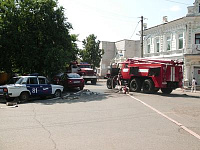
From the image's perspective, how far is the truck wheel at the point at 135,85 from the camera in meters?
18.2

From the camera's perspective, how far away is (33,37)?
1688 cm

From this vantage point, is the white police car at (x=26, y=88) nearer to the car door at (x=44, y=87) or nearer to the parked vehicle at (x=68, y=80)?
the car door at (x=44, y=87)

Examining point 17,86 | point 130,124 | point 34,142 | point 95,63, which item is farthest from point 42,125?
point 95,63

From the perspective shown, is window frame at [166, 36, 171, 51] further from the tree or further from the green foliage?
the tree

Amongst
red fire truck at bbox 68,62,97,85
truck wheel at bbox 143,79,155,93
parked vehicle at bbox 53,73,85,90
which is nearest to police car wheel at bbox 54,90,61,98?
parked vehicle at bbox 53,73,85,90

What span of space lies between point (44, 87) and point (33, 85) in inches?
31.4

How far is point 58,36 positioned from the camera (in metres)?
17.3

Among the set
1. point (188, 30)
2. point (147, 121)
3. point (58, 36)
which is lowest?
point (147, 121)

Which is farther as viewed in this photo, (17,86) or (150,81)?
(150,81)

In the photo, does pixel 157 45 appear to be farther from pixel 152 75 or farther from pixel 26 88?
pixel 26 88

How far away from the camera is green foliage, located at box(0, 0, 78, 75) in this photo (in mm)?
16125

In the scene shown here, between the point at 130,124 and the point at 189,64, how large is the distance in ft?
68.1

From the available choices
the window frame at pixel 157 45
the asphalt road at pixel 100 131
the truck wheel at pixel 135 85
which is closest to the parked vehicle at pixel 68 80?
the truck wheel at pixel 135 85

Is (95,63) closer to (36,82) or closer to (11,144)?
(36,82)
